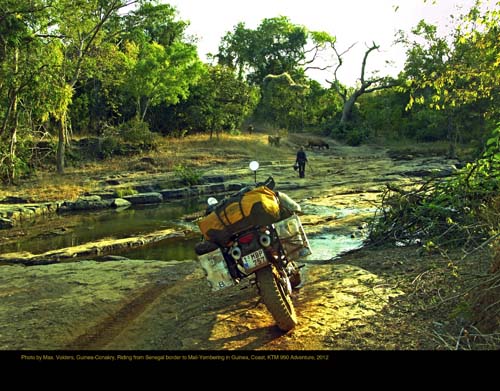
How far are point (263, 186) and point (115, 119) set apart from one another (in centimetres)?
2925

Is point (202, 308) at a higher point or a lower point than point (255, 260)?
lower

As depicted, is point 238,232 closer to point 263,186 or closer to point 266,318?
point 263,186

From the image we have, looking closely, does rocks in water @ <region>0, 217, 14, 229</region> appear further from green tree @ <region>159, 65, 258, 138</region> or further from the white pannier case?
green tree @ <region>159, 65, 258, 138</region>

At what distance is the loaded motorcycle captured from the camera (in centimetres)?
412

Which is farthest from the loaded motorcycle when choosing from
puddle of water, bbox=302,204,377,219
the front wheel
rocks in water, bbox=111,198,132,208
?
rocks in water, bbox=111,198,132,208

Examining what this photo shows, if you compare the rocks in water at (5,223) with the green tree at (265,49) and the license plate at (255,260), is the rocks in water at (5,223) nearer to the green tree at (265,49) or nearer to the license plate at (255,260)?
the license plate at (255,260)

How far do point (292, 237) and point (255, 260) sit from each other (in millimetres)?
513

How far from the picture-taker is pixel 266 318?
14.9ft

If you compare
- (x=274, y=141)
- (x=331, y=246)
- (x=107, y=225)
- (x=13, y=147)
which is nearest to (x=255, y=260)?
(x=331, y=246)

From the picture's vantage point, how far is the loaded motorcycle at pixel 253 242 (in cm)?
412

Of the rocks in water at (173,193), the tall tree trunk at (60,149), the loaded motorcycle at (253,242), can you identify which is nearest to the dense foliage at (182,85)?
the tall tree trunk at (60,149)

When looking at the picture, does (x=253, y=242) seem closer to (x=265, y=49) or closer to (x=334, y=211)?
(x=334, y=211)

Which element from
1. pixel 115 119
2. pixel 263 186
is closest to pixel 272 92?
pixel 115 119

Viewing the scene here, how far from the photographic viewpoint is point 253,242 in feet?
13.8
